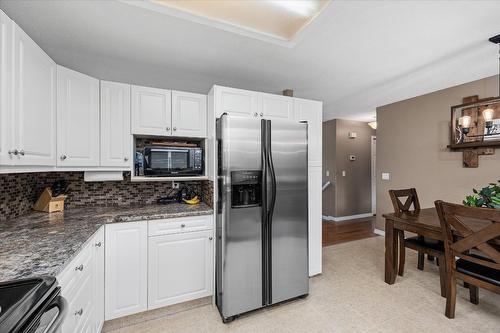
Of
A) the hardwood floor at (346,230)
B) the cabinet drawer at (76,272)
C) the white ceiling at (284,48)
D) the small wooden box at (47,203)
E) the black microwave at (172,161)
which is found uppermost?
the white ceiling at (284,48)

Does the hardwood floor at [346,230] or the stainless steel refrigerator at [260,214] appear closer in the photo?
the stainless steel refrigerator at [260,214]

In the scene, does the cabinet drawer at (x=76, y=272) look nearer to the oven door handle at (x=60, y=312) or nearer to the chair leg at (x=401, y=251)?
the oven door handle at (x=60, y=312)

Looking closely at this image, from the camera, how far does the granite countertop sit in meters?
0.99

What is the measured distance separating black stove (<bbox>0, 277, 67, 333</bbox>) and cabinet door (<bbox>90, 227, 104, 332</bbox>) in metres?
0.74

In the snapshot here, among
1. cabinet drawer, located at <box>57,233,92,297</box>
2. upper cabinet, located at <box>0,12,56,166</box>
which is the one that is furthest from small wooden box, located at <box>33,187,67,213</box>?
cabinet drawer, located at <box>57,233,92,297</box>

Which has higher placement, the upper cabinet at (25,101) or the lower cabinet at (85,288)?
the upper cabinet at (25,101)

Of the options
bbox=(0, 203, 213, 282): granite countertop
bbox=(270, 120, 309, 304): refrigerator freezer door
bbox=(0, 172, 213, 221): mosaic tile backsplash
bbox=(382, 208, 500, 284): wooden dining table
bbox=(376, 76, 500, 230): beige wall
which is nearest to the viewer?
bbox=(0, 203, 213, 282): granite countertop

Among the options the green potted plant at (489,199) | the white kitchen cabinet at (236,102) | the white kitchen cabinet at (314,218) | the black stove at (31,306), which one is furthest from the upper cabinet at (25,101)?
the green potted plant at (489,199)

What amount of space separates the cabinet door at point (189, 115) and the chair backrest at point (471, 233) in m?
2.34

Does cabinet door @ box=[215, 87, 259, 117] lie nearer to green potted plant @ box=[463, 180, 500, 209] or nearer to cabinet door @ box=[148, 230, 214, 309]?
cabinet door @ box=[148, 230, 214, 309]

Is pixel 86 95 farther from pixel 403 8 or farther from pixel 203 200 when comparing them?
pixel 403 8

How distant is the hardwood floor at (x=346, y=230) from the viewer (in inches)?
155

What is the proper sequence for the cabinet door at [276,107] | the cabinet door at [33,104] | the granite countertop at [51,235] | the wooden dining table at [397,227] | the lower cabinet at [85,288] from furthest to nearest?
the cabinet door at [276,107]
the wooden dining table at [397,227]
the cabinet door at [33,104]
the lower cabinet at [85,288]
the granite countertop at [51,235]

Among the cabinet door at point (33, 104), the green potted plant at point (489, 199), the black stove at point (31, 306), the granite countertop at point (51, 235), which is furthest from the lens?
the green potted plant at point (489, 199)
